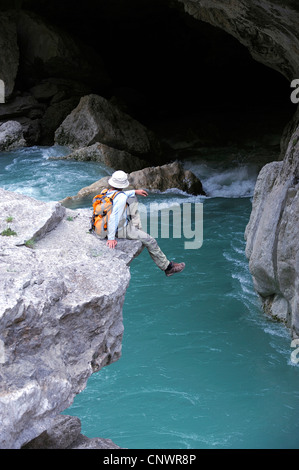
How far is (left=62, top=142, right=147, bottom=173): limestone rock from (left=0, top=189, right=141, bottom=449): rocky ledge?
10.8 m

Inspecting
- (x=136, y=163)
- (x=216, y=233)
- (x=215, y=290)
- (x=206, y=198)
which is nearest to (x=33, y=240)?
(x=215, y=290)

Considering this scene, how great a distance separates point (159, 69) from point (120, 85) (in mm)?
2167

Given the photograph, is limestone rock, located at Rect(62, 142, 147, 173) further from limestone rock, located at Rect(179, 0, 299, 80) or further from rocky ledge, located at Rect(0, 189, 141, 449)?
rocky ledge, located at Rect(0, 189, 141, 449)

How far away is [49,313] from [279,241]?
4.32m

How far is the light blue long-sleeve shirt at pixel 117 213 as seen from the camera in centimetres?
699

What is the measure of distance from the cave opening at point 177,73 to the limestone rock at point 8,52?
124 cm

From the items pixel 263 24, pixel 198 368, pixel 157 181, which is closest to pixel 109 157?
pixel 157 181

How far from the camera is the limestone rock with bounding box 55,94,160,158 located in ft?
61.1

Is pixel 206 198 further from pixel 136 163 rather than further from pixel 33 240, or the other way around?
pixel 33 240

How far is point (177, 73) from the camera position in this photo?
2622cm

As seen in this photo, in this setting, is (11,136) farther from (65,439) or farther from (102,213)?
(65,439)

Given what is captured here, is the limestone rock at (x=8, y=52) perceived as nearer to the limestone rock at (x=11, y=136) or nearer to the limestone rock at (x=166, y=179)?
the limestone rock at (x=11, y=136)

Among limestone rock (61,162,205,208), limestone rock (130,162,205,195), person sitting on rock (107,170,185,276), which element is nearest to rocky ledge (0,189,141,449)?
person sitting on rock (107,170,185,276)

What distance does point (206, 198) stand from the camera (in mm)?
16562
